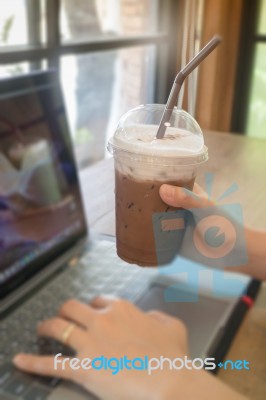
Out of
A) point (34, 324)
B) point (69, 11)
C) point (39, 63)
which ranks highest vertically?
point (69, 11)

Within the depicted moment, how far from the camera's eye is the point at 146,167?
375mm

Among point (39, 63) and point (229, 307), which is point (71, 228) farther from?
point (39, 63)

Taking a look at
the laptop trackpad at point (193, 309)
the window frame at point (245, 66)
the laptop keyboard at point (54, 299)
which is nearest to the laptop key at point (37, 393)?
the laptop keyboard at point (54, 299)

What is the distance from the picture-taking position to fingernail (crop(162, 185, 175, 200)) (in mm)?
377

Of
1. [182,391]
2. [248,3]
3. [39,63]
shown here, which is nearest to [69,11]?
[39,63]

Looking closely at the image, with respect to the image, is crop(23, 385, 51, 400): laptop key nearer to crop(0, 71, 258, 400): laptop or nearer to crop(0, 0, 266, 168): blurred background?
crop(0, 71, 258, 400): laptop

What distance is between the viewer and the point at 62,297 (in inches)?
23.8

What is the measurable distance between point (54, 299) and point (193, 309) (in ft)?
0.56

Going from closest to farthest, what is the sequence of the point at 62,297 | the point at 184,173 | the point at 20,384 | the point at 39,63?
the point at 184,173 < the point at 20,384 < the point at 62,297 < the point at 39,63

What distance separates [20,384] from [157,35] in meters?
0.38

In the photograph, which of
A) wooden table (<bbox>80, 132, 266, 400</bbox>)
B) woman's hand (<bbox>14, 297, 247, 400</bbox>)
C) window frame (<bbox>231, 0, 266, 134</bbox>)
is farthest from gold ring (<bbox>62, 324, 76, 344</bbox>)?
window frame (<bbox>231, 0, 266, 134</bbox>)

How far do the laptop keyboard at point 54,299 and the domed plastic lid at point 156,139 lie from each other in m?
0.10

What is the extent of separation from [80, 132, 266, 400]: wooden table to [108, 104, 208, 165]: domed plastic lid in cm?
4

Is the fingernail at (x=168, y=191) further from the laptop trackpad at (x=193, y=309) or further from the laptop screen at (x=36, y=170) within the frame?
the laptop screen at (x=36, y=170)
